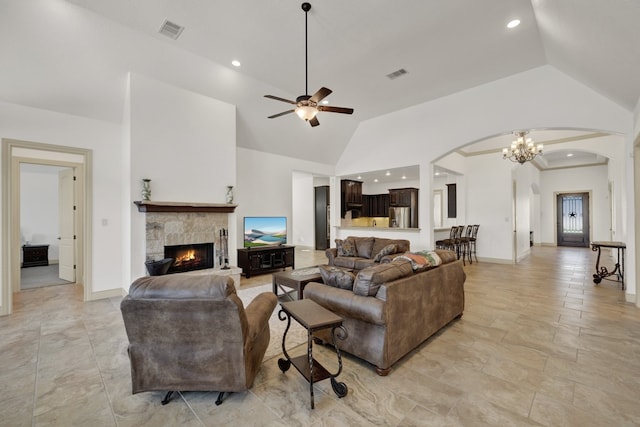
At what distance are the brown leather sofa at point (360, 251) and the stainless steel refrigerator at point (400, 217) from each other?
3.53m

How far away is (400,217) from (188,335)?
8.69 m

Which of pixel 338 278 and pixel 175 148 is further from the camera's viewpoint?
pixel 175 148

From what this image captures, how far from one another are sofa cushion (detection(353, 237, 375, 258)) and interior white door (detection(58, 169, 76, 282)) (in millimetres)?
5720

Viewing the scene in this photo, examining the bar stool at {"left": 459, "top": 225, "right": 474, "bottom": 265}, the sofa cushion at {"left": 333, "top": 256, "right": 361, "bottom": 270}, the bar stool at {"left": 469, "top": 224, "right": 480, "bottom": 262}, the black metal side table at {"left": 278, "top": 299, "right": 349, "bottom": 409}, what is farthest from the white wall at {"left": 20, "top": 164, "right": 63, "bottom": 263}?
the bar stool at {"left": 469, "top": 224, "right": 480, "bottom": 262}

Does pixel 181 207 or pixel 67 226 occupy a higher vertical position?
pixel 181 207

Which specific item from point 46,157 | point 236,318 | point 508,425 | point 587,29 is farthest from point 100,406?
point 587,29

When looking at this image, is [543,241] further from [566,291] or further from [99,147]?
[99,147]

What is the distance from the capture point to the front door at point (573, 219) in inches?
440

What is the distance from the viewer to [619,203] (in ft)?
21.9

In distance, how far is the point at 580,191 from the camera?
11.0 m

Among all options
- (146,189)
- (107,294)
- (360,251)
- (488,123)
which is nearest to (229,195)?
(146,189)

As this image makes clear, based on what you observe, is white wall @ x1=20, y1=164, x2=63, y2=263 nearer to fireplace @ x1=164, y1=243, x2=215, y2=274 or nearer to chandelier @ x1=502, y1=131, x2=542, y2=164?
fireplace @ x1=164, y1=243, x2=215, y2=274

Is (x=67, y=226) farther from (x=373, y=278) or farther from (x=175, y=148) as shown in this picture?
(x=373, y=278)

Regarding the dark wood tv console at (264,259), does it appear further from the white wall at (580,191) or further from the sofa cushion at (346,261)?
the white wall at (580,191)
